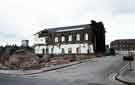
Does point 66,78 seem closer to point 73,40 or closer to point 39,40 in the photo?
point 73,40

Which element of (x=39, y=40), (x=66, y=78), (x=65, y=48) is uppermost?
(x=39, y=40)

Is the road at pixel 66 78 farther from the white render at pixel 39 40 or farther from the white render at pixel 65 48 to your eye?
the white render at pixel 39 40

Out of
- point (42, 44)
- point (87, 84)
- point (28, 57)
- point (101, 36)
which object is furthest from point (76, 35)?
point (87, 84)

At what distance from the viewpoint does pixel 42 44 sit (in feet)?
225

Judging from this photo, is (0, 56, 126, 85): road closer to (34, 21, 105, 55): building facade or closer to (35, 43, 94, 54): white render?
(35, 43, 94, 54): white render

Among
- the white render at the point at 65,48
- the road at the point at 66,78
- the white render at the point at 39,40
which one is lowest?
the road at the point at 66,78

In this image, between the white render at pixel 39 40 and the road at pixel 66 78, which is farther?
the white render at pixel 39 40

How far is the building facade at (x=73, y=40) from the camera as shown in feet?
190

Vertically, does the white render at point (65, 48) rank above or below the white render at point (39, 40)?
below

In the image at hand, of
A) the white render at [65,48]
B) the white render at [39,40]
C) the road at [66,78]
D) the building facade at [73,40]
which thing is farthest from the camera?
the white render at [39,40]

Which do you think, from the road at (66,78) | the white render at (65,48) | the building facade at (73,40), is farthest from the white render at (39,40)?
the road at (66,78)

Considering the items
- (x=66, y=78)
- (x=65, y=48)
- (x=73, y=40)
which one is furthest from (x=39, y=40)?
(x=66, y=78)

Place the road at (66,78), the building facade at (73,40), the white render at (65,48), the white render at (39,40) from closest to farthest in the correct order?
the road at (66,78) → the white render at (65,48) → the building facade at (73,40) → the white render at (39,40)

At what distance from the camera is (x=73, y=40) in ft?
199
